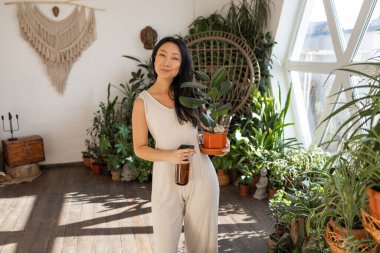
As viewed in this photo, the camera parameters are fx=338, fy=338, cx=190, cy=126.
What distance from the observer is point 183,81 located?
1565 mm

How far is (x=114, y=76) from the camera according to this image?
4168mm

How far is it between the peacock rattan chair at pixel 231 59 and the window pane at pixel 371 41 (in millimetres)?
1104

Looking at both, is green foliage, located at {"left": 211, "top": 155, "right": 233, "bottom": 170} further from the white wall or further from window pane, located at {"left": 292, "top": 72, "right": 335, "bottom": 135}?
the white wall

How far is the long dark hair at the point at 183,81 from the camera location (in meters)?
1.50

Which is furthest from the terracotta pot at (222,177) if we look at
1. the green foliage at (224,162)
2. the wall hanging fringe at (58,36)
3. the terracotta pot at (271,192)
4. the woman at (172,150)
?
the wall hanging fringe at (58,36)

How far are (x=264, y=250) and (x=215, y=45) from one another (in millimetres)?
2276

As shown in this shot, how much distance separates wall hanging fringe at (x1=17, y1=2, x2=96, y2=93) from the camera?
3.79 m

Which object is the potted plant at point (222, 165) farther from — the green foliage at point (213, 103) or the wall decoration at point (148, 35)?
the green foliage at point (213, 103)

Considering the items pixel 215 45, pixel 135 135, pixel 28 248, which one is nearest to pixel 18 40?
pixel 215 45

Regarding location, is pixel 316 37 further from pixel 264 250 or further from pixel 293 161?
pixel 264 250

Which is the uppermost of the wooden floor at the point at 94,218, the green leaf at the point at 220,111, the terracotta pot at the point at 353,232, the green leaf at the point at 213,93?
the green leaf at the point at 213,93

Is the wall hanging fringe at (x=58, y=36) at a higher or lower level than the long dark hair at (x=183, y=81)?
higher

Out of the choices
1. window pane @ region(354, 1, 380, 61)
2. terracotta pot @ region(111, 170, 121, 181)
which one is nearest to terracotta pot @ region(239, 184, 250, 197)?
terracotta pot @ region(111, 170, 121, 181)

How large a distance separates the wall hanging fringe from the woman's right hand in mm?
3052
